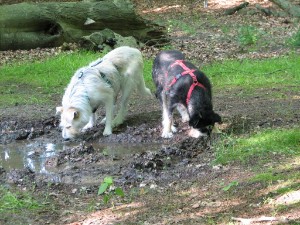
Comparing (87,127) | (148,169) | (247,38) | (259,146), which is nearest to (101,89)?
(87,127)

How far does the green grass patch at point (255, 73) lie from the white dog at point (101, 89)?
8.86 feet

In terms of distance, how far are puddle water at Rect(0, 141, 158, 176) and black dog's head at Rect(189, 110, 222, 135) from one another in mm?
696

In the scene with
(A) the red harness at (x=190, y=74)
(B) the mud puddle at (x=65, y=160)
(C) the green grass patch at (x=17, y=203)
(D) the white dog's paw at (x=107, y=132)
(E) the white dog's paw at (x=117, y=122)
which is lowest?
(E) the white dog's paw at (x=117, y=122)

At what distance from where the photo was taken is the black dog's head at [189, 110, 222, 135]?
324 inches

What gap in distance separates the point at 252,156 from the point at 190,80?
1746mm

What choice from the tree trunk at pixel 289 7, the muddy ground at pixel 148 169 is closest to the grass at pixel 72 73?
the muddy ground at pixel 148 169

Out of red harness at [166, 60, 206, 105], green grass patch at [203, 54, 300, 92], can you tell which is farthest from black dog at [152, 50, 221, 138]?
green grass patch at [203, 54, 300, 92]

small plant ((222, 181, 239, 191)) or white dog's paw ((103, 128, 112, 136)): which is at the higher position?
small plant ((222, 181, 239, 191))

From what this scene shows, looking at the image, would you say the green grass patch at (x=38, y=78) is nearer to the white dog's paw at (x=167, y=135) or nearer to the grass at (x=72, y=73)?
the grass at (x=72, y=73)

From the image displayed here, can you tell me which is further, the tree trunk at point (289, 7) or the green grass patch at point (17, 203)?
the tree trunk at point (289, 7)

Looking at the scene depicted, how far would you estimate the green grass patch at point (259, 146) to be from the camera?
7.22m

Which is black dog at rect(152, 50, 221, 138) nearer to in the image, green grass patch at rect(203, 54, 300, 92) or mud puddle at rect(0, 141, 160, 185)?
mud puddle at rect(0, 141, 160, 185)

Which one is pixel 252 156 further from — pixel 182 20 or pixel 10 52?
pixel 182 20

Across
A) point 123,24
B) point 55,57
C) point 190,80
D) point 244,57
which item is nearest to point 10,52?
point 55,57
